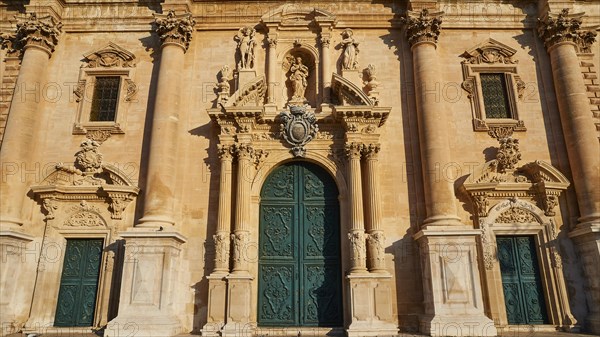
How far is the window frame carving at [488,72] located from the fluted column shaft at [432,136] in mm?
1012

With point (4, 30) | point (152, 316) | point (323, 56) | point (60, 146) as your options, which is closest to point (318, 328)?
point (152, 316)

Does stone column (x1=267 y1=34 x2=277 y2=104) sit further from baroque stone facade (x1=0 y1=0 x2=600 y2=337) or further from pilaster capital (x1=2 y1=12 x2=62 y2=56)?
pilaster capital (x1=2 y1=12 x2=62 y2=56)

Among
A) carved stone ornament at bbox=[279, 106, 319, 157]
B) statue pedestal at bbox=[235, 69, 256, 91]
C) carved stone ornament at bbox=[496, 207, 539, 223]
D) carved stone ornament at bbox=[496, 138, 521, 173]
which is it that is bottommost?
carved stone ornament at bbox=[496, 207, 539, 223]

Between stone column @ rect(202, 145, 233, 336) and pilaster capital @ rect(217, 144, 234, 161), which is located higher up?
pilaster capital @ rect(217, 144, 234, 161)

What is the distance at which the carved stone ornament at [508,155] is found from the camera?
39.8 feet

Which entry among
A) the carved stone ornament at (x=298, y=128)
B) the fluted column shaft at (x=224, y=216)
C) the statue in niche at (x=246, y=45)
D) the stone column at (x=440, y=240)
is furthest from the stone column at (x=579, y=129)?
the fluted column shaft at (x=224, y=216)

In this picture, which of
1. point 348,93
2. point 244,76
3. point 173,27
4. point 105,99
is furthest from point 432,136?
point 105,99

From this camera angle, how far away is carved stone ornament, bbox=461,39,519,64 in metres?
13.5

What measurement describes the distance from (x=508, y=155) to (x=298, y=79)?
6380mm

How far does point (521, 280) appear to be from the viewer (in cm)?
1152

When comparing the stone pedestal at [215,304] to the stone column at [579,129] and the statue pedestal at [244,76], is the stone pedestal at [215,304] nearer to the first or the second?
the statue pedestal at [244,76]


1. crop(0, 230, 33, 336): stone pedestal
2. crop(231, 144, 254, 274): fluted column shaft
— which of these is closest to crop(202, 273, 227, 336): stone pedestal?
crop(231, 144, 254, 274): fluted column shaft

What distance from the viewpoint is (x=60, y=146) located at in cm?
1283

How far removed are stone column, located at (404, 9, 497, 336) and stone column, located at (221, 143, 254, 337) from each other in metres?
4.46
